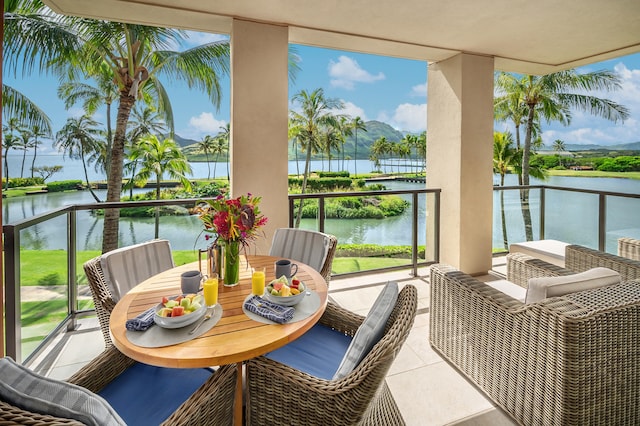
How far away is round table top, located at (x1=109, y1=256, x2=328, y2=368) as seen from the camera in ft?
3.88

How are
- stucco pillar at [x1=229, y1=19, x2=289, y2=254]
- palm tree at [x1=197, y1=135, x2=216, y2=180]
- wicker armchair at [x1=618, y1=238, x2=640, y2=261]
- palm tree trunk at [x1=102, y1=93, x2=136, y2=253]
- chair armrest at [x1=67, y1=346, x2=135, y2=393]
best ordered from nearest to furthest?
chair armrest at [x1=67, y1=346, x2=135, y2=393]
wicker armchair at [x1=618, y1=238, x2=640, y2=261]
stucco pillar at [x1=229, y1=19, x2=289, y2=254]
palm tree trunk at [x1=102, y1=93, x2=136, y2=253]
palm tree at [x1=197, y1=135, x2=216, y2=180]

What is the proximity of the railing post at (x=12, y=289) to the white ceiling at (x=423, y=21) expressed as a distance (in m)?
2.09

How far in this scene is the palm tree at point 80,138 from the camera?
15.1 meters

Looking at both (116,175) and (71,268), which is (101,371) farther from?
(116,175)

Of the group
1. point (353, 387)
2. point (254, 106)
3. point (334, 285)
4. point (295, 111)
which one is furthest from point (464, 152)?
point (295, 111)

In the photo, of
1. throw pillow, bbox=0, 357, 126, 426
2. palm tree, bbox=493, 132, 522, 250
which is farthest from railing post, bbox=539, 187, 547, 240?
palm tree, bbox=493, 132, 522, 250

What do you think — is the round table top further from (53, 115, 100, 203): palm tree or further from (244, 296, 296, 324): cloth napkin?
(53, 115, 100, 203): palm tree

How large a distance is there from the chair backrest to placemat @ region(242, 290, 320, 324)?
64 centimetres

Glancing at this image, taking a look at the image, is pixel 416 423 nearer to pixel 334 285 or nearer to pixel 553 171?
pixel 334 285

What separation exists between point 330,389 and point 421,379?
4.35 ft

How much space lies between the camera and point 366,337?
1178 mm

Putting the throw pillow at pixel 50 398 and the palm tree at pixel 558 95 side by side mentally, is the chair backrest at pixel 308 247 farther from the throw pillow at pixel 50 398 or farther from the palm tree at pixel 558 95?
the palm tree at pixel 558 95

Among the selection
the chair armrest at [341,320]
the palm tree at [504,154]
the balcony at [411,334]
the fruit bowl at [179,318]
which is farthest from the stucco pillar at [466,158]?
the palm tree at [504,154]

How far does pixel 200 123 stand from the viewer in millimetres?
23000
